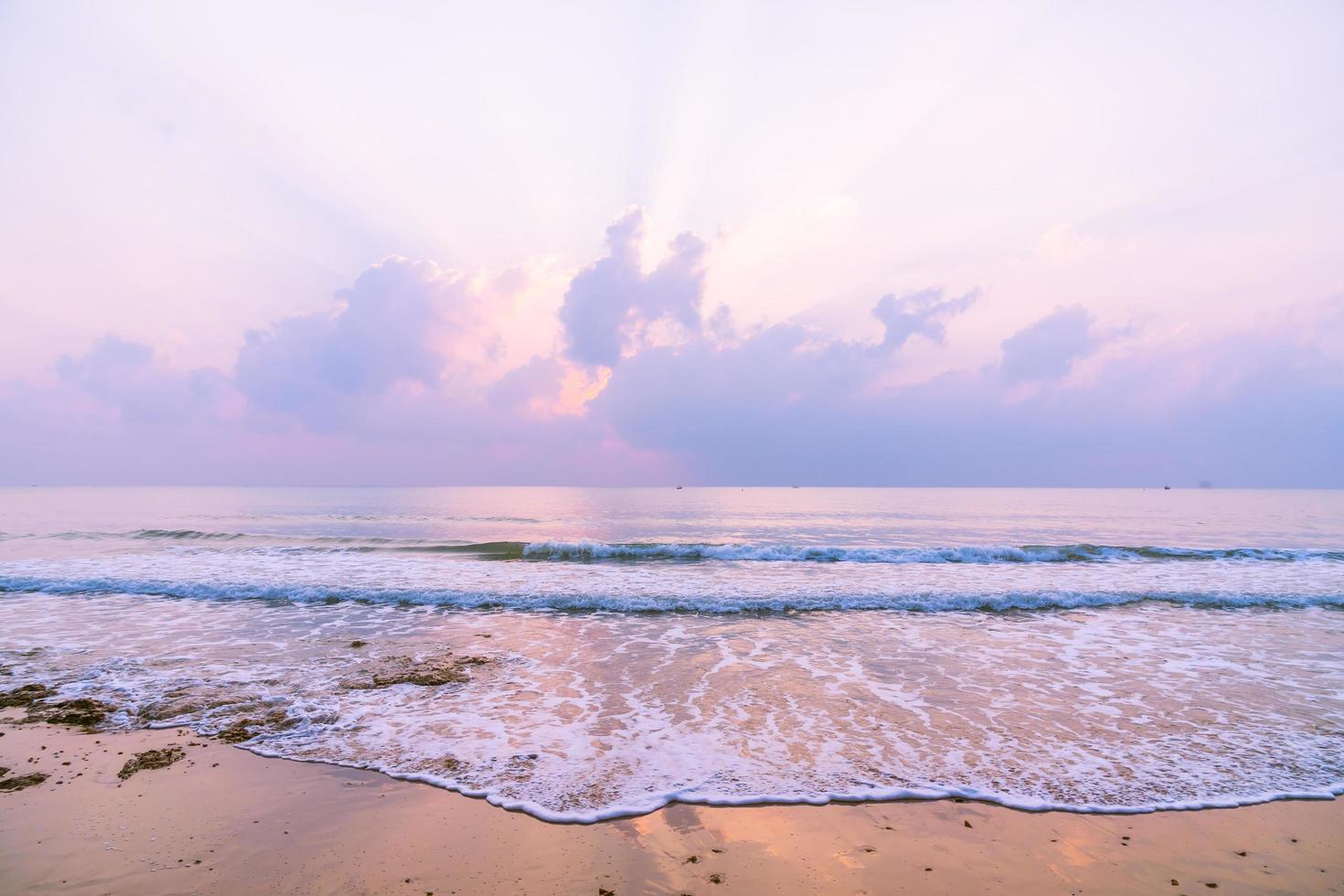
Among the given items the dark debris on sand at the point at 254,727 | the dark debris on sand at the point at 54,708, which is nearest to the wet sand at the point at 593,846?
the dark debris on sand at the point at 254,727

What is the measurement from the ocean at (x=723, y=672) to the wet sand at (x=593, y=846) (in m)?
0.38

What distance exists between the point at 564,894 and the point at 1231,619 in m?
20.5

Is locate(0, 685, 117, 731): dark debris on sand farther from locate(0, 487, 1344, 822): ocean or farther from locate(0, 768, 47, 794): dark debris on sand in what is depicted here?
locate(0, 768, 47, 794): dark debris on sand

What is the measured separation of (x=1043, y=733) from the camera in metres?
8.45

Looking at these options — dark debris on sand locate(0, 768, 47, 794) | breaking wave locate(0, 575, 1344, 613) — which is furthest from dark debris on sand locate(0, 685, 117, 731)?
breaking wave locate(0, 575, 1344, 613)

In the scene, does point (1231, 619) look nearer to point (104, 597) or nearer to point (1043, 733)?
point (1043, 733)

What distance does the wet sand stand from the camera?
5.01 meters

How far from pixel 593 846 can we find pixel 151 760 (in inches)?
239

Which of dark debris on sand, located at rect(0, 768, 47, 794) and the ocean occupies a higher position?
dark debris on sand, located at rect(0, 768, 47, 794)

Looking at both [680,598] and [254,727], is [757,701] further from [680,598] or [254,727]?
[680,598]

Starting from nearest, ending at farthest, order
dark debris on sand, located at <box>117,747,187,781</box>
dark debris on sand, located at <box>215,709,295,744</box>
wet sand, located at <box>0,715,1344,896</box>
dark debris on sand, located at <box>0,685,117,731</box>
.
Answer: wet sand, located at <box>0,715,1344,896</box> → dark debris on sand, located at <box>117,747,187,781</box> → dark debris on sand, located at <box>215,709,295,744</box> → dark debris on sand, located at <box>0,685,117,731</box>

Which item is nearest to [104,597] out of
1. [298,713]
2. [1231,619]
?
[298,713]

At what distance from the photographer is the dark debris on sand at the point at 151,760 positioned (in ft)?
23.4

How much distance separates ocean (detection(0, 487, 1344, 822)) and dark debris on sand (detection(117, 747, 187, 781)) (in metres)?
0.75
